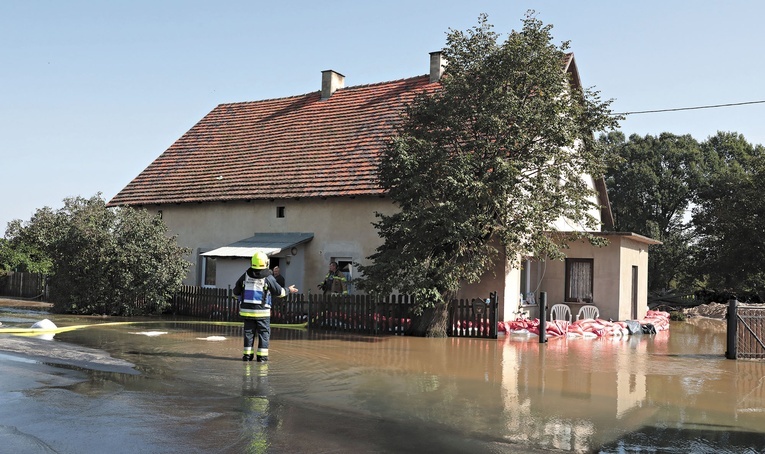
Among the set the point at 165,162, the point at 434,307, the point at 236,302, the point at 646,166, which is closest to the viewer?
the point at 434,307

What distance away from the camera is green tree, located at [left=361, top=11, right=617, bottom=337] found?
16375mm

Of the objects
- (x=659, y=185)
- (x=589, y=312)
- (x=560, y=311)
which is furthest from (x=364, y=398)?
(x=659, y=185)

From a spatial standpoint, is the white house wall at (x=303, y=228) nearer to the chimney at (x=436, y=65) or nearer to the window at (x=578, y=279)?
the chimney at (x=436, y=65)

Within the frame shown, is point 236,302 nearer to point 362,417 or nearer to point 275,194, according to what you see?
point 275,194

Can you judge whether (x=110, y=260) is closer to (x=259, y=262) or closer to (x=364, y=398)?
(x=259, y=262)

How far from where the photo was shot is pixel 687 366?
13.5m

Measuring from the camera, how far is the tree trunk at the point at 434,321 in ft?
58.3

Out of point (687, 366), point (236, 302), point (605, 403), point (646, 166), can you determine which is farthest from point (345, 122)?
point (646, 166)

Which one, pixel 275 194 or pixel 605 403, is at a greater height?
pixel 275 194

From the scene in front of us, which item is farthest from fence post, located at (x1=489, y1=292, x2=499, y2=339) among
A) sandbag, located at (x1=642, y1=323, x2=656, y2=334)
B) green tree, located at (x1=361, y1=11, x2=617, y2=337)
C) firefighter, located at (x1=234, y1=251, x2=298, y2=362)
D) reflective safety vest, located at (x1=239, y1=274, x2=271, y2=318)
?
reflective safety vest, located at (x1=239, y1=274, x2=271, y2=318)

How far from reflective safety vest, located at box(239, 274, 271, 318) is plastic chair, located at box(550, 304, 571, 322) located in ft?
39.2

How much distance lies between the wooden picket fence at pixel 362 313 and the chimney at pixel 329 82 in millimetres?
10842

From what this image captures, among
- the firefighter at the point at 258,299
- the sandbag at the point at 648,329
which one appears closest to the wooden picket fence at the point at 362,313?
the firefighter at the point at 258,299

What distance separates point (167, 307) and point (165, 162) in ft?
30.3
